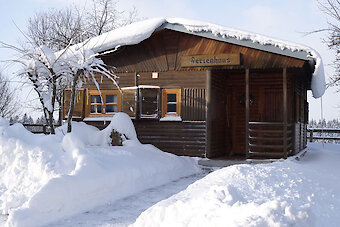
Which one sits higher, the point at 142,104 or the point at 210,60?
the point at 210,60

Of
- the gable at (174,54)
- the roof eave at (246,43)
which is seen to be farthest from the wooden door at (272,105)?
the roof eave at (246,43)

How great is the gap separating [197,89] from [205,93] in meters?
0.31

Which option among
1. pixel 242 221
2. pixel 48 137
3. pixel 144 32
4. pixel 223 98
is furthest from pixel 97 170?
pixel 223 98

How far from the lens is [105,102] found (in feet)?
42.0

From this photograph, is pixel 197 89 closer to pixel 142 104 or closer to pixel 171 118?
pixel 171 118

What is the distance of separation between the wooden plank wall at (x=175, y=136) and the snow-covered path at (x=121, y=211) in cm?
368

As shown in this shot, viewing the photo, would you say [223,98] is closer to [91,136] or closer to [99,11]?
[91,136]

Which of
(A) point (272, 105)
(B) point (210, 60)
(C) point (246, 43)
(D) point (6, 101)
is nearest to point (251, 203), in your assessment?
(C) point (246, 43)

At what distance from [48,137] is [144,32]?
5.14 m

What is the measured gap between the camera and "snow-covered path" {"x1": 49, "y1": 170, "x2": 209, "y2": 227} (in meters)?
5.40

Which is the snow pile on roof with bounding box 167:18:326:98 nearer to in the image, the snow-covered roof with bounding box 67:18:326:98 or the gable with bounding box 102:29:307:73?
the snow-covered roof with bounding box 67:18:326:98

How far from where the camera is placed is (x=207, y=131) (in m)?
11.5

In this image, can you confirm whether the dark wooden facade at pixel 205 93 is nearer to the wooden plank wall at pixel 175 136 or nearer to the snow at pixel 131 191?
the wooden plank wall at pixel 175 136

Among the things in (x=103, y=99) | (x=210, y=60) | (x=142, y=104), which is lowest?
(x=142, y=104)
